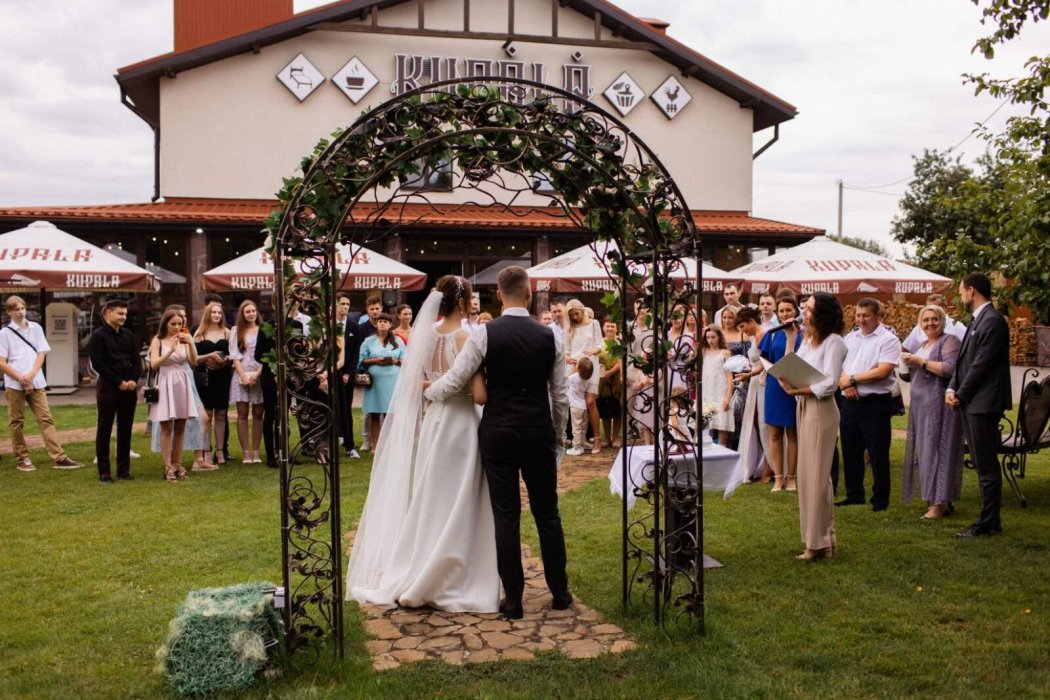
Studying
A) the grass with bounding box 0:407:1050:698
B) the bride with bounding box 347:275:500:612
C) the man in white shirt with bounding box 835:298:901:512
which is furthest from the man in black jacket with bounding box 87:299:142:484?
the man in white shirt with bounding box 835:298:901:512

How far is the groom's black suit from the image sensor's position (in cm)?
540

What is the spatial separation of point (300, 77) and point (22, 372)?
12950 millimetres

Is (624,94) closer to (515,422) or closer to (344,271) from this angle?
(344,271)

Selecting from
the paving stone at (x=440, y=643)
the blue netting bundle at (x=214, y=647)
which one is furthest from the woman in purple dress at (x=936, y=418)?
the blue netting bundle at (x=214, y=647)

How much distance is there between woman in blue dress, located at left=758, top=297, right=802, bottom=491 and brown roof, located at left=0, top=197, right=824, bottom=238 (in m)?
8.54

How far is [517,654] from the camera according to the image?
4957mm

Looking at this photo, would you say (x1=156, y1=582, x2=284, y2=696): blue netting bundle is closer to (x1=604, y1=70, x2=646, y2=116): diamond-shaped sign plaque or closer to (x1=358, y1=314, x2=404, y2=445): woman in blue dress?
(x1=358, y1=314, x2=404, y2=445): woman in blue dress

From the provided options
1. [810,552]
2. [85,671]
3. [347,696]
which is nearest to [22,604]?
[85,671]

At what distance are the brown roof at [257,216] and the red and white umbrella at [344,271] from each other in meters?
3.16

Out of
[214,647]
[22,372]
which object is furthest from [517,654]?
[22,372]

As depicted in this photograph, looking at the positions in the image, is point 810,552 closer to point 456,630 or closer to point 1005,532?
point 1005,532

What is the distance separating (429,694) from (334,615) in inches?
30.1

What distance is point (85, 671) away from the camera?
4.71 metres

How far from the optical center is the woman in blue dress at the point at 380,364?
1148 centimetres
